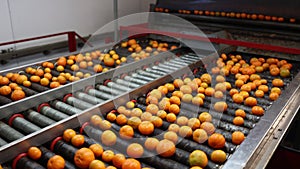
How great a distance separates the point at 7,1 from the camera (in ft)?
17.9

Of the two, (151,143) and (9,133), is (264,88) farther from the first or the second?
(9,133)

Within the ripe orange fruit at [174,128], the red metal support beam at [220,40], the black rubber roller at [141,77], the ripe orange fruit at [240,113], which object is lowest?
the black rubber roller at [141,77]

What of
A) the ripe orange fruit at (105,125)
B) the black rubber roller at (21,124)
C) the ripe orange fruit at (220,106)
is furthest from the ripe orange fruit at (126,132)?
the ripe orange fruit at (220,106)

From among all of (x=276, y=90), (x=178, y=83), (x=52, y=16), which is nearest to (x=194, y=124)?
(x=178, y=83)

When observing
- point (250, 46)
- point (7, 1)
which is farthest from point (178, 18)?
point (7, 1)

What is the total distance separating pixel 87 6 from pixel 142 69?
398 centimetres

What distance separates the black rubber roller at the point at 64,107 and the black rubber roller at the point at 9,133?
1.64ft

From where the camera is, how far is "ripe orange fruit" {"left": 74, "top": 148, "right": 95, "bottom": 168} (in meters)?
1.87

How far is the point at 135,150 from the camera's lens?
198 cm

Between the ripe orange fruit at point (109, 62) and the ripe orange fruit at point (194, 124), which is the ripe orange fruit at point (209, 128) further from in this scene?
the ripe orange fruit at point (109, 62)

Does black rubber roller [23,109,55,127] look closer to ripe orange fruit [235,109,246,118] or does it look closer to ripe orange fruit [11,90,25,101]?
ripe orange fruit [11,90,25,101]

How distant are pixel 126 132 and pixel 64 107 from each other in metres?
0.85

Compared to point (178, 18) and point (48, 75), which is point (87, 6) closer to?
point (178, 18)

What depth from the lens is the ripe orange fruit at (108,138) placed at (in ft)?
6.97
